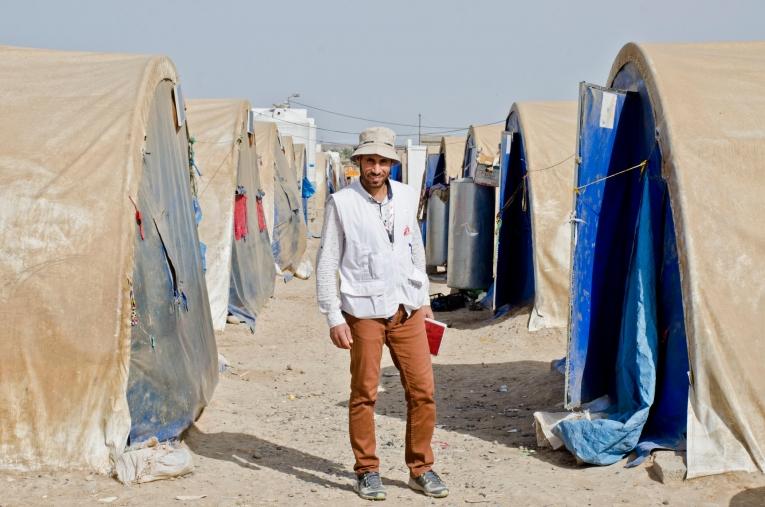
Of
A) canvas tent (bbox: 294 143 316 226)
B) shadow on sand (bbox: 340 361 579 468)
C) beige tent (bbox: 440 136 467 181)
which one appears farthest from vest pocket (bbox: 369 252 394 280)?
canvas tent (bbox: 294 143 316 226)

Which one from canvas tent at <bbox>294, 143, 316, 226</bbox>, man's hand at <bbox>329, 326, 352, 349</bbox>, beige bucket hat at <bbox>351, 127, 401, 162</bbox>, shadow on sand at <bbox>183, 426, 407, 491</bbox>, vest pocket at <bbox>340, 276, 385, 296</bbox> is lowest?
canvas tent at <bbox>294, 143, 316, 226</bbox>

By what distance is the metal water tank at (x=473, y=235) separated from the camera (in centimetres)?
1227

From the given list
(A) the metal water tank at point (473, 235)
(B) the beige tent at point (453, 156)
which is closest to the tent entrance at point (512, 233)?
(A) the metal water tank at point (473, 235)

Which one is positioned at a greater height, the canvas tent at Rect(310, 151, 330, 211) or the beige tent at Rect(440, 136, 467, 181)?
the beige tent at Rect(440, 136, 467, 181)

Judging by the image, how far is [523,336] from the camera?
10406 millimetres

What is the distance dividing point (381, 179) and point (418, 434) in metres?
1.29

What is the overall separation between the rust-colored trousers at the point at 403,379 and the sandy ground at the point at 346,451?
0.28 m

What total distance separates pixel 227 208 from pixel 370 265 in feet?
20.4

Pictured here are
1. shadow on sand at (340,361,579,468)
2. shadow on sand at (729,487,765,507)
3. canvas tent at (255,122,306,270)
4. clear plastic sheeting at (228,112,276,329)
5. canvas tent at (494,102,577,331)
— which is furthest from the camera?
canvas tent at (255,122,306,270)

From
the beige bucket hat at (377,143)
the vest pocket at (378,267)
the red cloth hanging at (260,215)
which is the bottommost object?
the red cloth hanging at (260,215)

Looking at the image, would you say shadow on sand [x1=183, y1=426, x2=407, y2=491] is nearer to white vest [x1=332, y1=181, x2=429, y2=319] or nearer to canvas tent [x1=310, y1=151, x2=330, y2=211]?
white vest [x1=332, y1=181, x2=429, y2=319]

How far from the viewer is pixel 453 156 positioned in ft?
67.0

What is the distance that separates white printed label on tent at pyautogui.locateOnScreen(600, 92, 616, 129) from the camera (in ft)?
19.5

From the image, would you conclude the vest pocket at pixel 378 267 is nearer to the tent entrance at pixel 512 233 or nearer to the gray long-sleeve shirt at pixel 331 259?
the gray long-sleeve shirt at pixel 331 259
